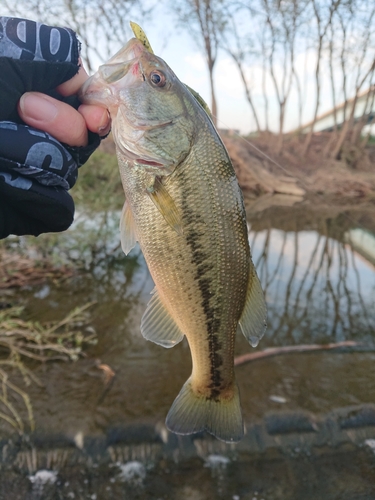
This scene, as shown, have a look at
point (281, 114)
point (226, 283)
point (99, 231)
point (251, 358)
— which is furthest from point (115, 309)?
point (281, 114)

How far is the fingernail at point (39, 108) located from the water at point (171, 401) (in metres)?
2.93

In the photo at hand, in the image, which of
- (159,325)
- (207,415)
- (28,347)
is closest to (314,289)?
(28,347)

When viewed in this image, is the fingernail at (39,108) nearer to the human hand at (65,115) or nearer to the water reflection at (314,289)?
the human hand at (65,115)

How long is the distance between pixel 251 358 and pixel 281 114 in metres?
18.9

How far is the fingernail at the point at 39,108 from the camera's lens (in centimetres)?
160

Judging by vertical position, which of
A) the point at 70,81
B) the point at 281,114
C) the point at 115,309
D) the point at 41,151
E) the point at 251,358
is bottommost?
the point at 251,358

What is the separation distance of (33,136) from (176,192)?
2.13ft

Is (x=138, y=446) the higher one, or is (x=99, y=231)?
(x=99, y=231)

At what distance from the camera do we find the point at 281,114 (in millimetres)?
21094

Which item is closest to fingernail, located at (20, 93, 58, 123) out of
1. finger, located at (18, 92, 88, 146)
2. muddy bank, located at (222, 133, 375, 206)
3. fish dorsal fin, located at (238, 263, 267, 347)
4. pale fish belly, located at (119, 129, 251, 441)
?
finger, located at (18, 92, 88, 146)

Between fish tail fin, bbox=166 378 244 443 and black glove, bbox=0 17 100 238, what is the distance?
1099mm

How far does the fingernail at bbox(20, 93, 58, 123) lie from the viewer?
63.0 inches

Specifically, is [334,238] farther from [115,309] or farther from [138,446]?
[138,446]

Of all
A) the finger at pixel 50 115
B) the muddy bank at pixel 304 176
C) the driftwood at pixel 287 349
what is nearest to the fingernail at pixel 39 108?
the finger at pixel 50 115
